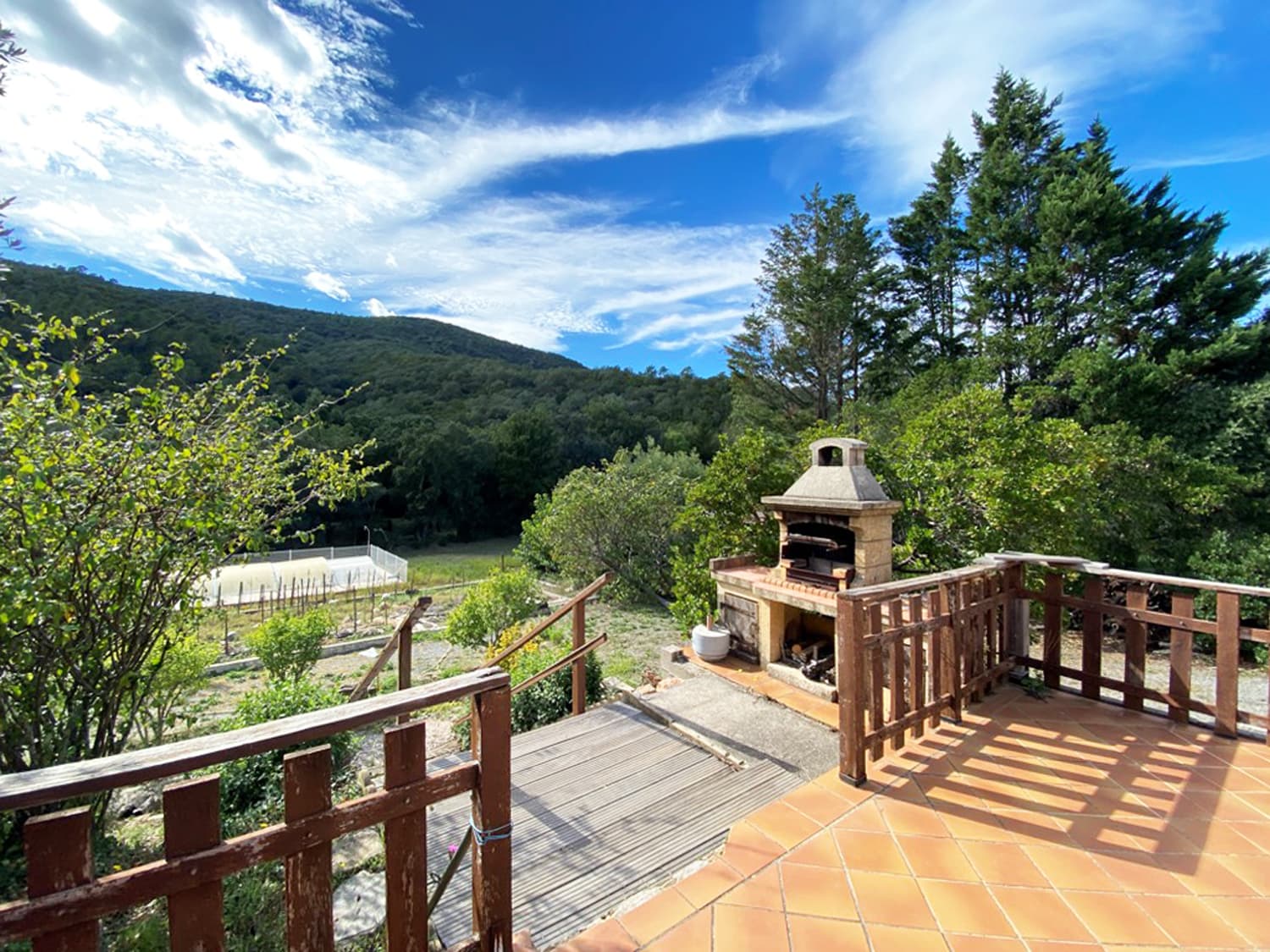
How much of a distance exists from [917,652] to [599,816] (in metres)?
1.89

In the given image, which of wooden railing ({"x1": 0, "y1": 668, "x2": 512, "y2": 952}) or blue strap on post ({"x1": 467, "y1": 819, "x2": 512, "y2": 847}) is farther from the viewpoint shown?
blue strap on post ({"x1": 467, "y1": 819, "x2": 512, "y2": 847})

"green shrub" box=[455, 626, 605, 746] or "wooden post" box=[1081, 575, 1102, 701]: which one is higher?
"wooden post" box=[1081, 575, 1102, 701]

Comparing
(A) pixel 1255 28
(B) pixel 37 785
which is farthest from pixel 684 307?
(B) pixel 37 785

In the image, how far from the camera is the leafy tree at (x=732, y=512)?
23.4 feet

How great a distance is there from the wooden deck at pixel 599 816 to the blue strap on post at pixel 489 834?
1.06 metres

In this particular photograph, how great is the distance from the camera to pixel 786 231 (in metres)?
16.4

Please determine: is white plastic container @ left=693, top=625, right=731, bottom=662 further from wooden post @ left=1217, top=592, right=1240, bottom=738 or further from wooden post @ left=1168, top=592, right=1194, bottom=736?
wooden post @ left=1217, top=592, right=1240, bottom=738

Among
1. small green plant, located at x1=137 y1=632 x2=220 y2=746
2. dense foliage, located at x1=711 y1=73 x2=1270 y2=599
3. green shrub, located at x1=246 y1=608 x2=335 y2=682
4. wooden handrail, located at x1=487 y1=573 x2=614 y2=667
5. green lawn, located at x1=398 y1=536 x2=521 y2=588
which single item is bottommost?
green lawn, located at x1=398 y1=536 x2=521 y2=588

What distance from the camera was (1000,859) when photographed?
6.67 feet

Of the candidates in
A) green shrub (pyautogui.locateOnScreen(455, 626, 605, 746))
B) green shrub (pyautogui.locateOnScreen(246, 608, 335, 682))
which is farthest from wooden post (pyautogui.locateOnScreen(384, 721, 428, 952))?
green shrub (pyautogui.locateOnScreen(246, 608, 335, 682))

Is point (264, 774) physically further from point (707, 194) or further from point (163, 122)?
point (707, 194)

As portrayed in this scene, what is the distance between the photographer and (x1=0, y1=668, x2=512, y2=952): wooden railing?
3.10 ft

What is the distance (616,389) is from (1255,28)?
36731 mm

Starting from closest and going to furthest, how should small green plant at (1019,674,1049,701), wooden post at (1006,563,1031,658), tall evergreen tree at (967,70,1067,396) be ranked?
1. small green plant at (1019,674,1049,701)
2. wooden post at (1006,563,1031,658)
3. tall evergreen tree at (967,70,1067,396)
